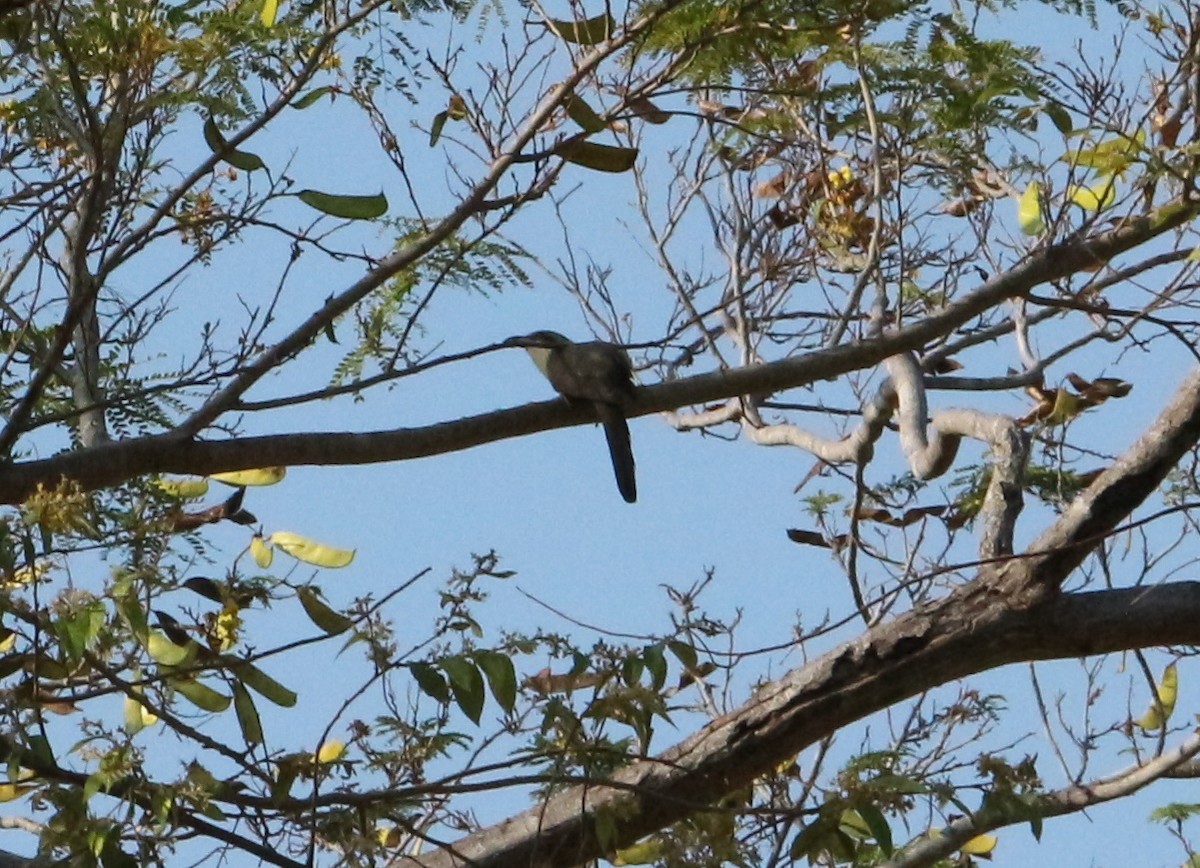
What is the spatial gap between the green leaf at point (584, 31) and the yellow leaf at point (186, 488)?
1.47m

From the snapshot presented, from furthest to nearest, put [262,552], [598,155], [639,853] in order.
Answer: [598,155] → [639,853] → [262,552]

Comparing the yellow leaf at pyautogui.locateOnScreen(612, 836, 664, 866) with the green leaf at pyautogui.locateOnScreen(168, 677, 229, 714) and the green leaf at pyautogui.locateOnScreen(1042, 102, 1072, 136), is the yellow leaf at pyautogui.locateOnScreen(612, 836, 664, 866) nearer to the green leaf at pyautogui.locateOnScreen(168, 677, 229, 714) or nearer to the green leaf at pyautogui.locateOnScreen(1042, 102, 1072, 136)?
the green leaf at pyautogui.locateOnScreen(168, 677, 229, 714)

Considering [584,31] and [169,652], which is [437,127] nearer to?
[584,31]

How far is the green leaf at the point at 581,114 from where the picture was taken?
414cm

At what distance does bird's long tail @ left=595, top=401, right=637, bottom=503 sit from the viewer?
17.1 feet

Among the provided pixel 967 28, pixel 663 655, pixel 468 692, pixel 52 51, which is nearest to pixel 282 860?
pixel 468 692

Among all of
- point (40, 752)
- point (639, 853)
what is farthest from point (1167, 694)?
point (40, 752)

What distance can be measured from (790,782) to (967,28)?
2.81 meters

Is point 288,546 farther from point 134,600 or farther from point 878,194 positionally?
point 878,194

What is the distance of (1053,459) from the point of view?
6922 millimetres

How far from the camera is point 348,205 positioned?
154 inches

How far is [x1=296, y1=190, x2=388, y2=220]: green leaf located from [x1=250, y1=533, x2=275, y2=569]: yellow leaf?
78cm

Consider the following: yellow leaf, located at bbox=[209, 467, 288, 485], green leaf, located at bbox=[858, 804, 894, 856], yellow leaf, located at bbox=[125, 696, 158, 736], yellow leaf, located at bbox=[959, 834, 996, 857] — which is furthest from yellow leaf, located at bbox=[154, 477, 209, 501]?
yellow leaf, located at bbox=[959, 834, 996, 857]

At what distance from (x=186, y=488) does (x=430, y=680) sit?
1.29m
